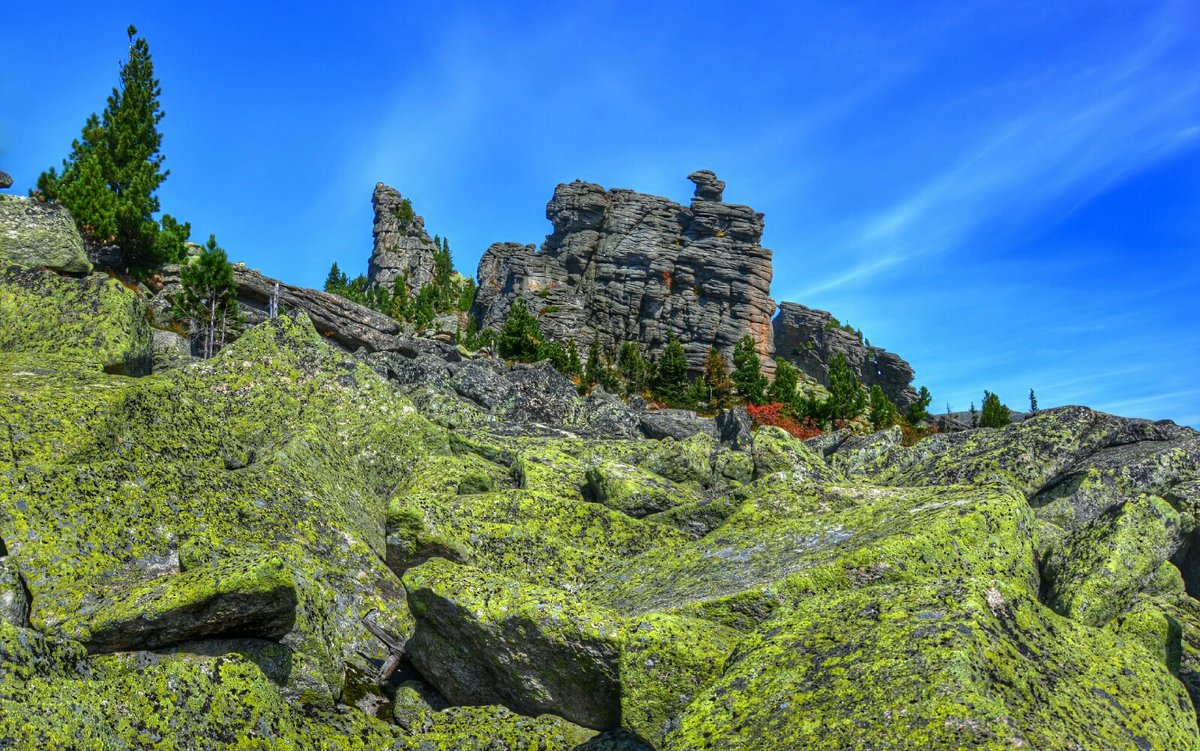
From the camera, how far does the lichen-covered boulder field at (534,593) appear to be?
5.18m

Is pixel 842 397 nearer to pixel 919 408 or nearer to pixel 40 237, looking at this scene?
pixel 919 408

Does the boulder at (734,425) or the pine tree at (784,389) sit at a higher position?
the pine tree at (784,389)

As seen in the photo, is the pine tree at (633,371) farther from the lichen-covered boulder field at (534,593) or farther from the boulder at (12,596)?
the boulder at (12,596)

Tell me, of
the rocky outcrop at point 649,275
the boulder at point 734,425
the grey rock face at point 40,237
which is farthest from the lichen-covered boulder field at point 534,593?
the rocky outcrop at point 649,275

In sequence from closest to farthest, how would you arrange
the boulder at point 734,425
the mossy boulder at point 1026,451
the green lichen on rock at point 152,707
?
the green lichen on rock at point 152,707 < the mossy boulder at point 1026,451 < the boulder at point 734,425

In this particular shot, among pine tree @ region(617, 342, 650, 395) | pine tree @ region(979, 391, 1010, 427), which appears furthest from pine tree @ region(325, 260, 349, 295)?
pine tree @ region(979, 391, 1010, 427)

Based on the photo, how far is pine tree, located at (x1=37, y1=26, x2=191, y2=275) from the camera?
48.3 meters

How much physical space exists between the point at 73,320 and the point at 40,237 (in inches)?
265

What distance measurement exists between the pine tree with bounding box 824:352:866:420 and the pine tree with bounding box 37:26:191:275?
63.6 meters

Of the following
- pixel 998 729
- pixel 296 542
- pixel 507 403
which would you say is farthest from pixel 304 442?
pixel 507 403

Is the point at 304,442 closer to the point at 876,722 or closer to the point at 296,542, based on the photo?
the point at 296,542

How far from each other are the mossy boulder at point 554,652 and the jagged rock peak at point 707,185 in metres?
178

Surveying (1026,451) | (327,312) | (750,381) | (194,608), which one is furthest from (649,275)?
(194,608)

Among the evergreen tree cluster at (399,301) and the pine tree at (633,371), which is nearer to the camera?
the pine tree at (633,371)
